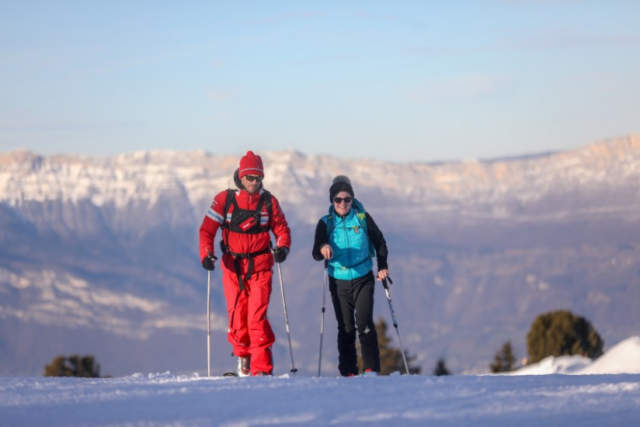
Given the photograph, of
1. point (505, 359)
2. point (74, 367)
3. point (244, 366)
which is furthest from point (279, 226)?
point (505, 359)

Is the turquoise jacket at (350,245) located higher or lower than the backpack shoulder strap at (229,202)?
lower

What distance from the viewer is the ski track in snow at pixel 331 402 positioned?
352 inches

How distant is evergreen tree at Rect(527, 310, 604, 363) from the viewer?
9494 centimetres

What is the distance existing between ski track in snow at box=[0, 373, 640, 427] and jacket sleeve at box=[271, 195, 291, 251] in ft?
10.4

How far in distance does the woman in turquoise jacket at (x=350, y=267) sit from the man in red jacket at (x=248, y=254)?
0.65m

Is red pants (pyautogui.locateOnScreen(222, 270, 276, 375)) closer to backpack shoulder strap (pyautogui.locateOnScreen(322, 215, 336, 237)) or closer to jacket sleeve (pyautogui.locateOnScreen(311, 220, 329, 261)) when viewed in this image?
jacket sleeve (pyautogui.locateOnScreen(311, 220, 329, 261))

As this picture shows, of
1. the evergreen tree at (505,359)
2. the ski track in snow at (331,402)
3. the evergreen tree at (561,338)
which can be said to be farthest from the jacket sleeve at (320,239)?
the evergreen tree at (505,359)

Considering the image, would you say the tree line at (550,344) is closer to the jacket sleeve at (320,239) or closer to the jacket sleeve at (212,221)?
the jacket sleeve at (320,239)

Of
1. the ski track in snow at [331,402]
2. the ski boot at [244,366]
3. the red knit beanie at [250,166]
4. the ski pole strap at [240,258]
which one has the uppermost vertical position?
the red knit beanie at [250,166]

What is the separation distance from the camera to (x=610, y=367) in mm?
41688

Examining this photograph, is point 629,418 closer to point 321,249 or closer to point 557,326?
point 321,249

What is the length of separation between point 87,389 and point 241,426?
99.4 inches

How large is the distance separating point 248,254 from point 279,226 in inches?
19.9

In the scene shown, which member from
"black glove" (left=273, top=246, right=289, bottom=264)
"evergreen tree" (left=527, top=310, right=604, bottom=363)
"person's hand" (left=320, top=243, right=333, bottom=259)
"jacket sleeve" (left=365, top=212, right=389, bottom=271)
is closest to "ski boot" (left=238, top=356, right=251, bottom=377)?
"black glove" (left=273, top=246, right=289, bottom=264)
